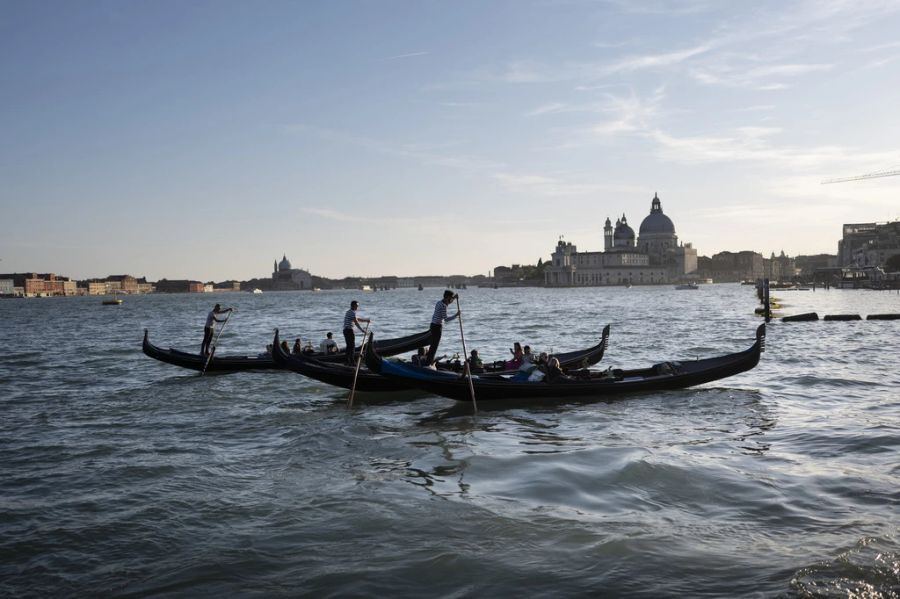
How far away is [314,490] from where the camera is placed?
25.4 ft

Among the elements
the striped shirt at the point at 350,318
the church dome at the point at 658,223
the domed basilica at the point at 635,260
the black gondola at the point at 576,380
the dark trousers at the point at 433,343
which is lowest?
the black gondola at the point at 576,380

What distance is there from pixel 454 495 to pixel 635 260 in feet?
551

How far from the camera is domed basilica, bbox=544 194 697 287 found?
558 feet

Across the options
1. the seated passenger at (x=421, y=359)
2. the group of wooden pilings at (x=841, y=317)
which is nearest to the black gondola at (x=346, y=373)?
the seated passenger at (x=421, y=359)

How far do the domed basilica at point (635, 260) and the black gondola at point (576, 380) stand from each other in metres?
158

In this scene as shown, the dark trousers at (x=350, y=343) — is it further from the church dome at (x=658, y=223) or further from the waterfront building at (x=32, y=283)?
the waterfront building at (x=32, y=283)

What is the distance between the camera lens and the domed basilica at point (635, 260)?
17000 centimetres

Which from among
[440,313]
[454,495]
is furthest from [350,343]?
[454,495]

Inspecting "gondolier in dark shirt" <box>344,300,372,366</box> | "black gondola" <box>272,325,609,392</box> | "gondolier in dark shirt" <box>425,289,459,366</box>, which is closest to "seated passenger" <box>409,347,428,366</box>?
"gondolier in dark shirt" <box>425,289,459,366</box>

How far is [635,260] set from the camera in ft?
557

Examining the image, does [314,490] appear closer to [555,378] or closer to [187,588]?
[187,588]

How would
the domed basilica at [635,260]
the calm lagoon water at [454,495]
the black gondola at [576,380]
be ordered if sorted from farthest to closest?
the domed basilica at [635,260]
the black gondola at [576,380]
the calm lagoon water at [454,495]

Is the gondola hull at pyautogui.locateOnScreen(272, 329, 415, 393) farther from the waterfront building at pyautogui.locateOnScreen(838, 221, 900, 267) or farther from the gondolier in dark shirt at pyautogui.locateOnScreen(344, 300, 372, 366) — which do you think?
the waterfront building at pyautogui.locateOnScreen(838, 221, 900, 267)

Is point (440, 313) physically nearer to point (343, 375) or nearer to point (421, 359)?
point (421, 359)
